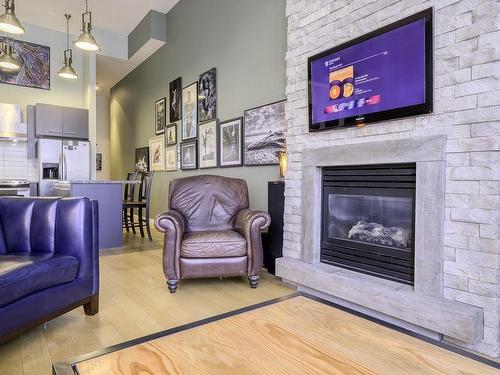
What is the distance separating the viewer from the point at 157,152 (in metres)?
6.32

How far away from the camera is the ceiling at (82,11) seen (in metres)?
5.38

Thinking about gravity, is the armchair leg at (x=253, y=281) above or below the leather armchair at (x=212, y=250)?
below

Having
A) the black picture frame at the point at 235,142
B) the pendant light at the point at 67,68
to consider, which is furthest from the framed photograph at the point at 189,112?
the pendant light at the point at 67,68

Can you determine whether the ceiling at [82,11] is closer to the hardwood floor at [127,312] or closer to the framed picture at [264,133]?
the framed picture at [264,133]

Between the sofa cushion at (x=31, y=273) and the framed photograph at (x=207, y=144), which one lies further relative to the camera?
the framed photograph at (x=207, y=144)

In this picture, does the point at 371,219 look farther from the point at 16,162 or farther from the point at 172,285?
the point at 16,162

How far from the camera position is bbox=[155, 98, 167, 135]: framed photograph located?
19.7 ft

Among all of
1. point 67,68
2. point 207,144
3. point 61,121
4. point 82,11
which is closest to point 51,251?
point 207,144

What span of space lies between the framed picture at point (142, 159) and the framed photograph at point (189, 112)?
65.8 inches

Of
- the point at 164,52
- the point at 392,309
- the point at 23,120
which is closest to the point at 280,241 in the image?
the point at 392,309

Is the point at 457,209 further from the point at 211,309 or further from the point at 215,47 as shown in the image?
the point at 215,47

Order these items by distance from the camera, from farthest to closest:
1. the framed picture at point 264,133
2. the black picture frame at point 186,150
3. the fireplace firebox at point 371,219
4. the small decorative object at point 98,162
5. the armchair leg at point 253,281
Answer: the small decorative object at point 98,162
the black picture frame at point 186,150
the framed picture at point 264,133
the armchair leg at point 253,281
the fireplace firebox at point 371,219

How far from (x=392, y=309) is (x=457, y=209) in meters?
0.71

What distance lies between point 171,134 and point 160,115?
62cm
